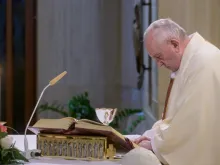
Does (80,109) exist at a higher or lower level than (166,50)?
lower

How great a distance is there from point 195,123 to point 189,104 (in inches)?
3.5

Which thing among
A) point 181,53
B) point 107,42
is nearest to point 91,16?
point 107,42

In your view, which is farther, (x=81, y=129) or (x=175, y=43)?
(x=175, y=43)

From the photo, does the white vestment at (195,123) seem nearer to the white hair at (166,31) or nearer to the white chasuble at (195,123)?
the white chasuble at (195,123)

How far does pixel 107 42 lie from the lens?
6004 mm

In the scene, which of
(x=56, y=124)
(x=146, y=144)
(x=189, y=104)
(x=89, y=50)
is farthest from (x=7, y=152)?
(x=89, y=50)

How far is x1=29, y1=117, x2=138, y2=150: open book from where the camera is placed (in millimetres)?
2053

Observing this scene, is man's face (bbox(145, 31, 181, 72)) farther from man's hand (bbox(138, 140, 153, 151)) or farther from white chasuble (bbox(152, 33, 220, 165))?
man's hand (bbox(138, 140, 153, 151))

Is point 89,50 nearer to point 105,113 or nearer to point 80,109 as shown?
point 80,109

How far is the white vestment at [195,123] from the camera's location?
6.88 feet

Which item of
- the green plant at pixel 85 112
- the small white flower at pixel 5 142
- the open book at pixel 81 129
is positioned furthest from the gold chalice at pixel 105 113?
the green plant at pixel 85 112

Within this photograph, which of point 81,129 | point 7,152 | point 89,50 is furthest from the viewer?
point 89,50

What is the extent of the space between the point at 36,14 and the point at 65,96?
1.07 m

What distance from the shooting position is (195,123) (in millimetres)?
2102
